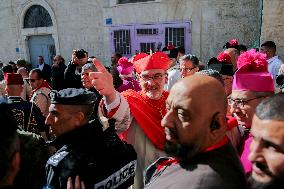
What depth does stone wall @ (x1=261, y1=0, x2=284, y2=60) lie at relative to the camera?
6.62 m

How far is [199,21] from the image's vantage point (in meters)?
9.11

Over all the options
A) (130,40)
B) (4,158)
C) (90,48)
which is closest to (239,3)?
(130,40)

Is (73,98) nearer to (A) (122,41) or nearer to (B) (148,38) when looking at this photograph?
(B) (148,38)

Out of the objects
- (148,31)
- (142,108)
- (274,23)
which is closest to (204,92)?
(142,108)

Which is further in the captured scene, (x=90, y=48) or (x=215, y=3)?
(x=90, y=48)

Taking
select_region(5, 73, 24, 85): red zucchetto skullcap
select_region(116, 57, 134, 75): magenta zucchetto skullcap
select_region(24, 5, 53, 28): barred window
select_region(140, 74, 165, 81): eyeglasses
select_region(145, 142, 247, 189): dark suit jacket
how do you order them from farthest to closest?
select_region(24, 5, 53, 28): barred window → select_region(116, 57, 134, 75): magenta zucchetto skullcap → select_region(5, 73, 24, 85): red zucchetto skullcap → select_region(140, 74, 165, 81): eyeglasses → select_region(145, 142, 247, 189): dark suit jacket

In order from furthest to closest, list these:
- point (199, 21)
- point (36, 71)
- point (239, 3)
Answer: point (199, 21) < point (239, 3) < point (36, 71)

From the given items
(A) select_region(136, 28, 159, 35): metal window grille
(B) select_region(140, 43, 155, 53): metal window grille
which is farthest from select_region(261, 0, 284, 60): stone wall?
(B) select_region(140, 43, 155, 53): metal window grille

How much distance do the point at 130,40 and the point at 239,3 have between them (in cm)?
412

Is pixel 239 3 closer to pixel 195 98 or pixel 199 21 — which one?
pixel 199 21

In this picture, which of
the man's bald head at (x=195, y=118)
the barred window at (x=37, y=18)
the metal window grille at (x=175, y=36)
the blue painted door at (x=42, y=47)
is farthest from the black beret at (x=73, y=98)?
the blue painted door at (x=42, y=47)

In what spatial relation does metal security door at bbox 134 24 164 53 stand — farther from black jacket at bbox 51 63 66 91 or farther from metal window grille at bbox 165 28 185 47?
black jacket at bbox 51 63 66 91

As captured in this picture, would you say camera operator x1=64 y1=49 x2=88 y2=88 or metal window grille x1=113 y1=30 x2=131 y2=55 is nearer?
camera operator x1=64 y1=49 x2=88 y2=88

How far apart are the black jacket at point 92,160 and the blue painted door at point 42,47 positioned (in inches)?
475
